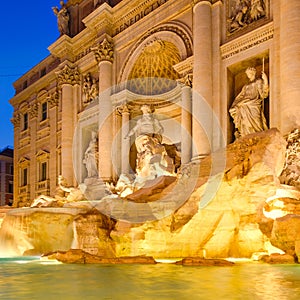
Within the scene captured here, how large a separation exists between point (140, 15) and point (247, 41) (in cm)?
647

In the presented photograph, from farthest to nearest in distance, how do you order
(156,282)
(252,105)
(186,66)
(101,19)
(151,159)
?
(101,19) < (186,66) < (151,159) < (252,105) < (156,282)

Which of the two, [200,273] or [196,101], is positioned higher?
[196,101]

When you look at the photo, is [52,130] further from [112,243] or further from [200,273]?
[200,273]

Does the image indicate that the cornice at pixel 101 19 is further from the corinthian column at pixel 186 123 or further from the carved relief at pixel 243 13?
the carved relief at pixel 243 13

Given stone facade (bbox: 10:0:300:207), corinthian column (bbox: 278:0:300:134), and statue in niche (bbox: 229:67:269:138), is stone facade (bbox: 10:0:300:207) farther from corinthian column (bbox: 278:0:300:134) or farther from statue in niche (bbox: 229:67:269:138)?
statue in niche (bbox: 229:67:269:138)

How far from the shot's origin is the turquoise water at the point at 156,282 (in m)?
4.45

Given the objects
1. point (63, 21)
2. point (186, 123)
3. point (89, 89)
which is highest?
point (63, 21)

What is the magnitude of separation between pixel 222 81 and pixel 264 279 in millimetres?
10509

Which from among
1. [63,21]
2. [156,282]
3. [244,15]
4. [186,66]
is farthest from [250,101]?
[63,21]

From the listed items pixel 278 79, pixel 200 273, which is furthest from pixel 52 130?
pixel 200 273

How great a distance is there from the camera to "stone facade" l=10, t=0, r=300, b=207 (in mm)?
13586

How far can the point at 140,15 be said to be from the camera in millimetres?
18828

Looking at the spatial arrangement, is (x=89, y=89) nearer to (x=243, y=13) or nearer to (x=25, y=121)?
(x=25, y=121)

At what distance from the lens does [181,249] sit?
28.7 ft
